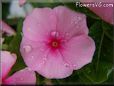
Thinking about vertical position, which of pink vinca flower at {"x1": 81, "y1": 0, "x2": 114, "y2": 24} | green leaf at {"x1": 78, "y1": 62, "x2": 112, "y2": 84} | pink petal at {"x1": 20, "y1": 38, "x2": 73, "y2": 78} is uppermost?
pink vinca flower at {"x1": 81, "y1": 0, "x2": 114, "y2": 24}

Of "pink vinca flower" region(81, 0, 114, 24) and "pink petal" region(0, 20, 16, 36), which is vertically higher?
"pink vinca flower" region(81, 0, 114, 24)

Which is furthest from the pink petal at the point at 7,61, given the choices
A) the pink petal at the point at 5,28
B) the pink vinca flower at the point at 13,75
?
the pink petal at the point at 5,28

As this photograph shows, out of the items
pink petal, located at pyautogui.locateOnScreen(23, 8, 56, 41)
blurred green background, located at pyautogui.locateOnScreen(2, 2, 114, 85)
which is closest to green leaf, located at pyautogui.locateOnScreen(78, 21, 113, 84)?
blurred green background, located at pyautogui.locateOnScreen(2, 2, 114, 85)

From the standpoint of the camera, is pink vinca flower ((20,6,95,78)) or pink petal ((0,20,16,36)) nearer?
pink vinca flower ((20,6,95,78))

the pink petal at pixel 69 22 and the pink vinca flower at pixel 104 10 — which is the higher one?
the pink vinca flower at pixel 104 10

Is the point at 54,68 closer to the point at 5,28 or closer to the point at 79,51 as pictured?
the point at 79,51

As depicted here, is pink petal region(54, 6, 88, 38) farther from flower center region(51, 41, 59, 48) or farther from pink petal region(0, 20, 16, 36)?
pink petal region(0, 20, 16, 36)

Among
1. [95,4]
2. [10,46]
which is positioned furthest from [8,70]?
[95,4]

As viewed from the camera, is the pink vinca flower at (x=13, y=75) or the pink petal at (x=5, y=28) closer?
the pink vinca flower at (x=13, y=75)

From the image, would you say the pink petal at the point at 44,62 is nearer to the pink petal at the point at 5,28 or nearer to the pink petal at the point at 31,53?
the pink petal at the point at 31,53
